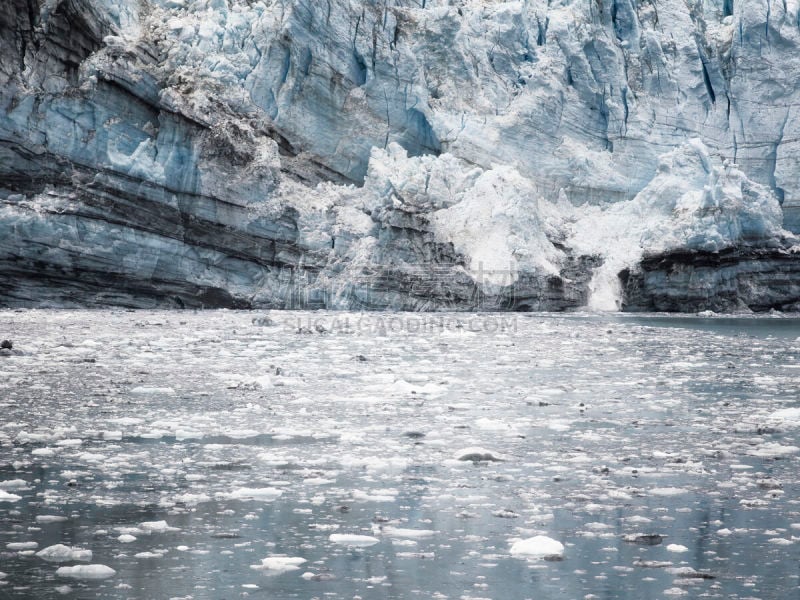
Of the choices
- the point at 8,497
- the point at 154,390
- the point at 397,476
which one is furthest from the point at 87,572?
the point at 154,390

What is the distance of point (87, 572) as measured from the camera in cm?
326

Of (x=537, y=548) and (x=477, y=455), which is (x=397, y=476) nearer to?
(x=477, y=455)

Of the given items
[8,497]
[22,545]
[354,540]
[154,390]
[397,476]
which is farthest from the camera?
[154,390]

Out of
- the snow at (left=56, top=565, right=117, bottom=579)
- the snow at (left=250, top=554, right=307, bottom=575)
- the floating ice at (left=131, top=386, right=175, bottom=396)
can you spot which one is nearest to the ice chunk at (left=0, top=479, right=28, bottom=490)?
the snow at (left=56, top=565, right=117, bottom=579)

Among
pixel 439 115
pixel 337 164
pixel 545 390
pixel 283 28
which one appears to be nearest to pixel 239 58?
pixel 283 28

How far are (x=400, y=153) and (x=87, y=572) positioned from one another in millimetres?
24216

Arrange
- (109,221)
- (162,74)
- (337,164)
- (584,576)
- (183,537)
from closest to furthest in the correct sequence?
(584,576)
(183,537)
(109,221)
(162,74)
(337,164)

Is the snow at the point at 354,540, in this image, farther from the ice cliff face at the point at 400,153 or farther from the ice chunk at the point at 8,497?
the ice cliff face at the point at 400,153

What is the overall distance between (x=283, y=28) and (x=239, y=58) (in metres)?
1.51

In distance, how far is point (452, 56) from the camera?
92.9 ft

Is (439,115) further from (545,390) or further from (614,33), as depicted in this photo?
(545,390)

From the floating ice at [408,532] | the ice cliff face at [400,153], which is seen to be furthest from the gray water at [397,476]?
the ice cliff face at [400,153]

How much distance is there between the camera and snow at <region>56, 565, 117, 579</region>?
127 inches

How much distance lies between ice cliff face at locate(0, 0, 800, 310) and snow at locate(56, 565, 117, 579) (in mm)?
20014
